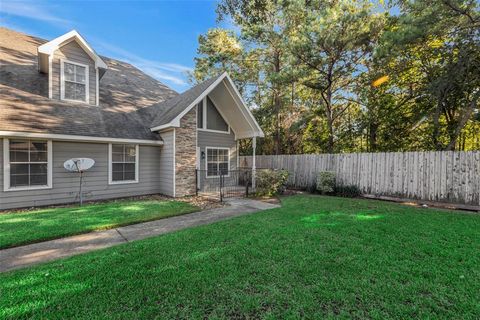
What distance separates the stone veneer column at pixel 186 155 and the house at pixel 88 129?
4 cm

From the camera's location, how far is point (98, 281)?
279 cm

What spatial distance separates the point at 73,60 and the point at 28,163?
4549 millimetres

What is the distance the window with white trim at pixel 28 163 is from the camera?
687 centimetres

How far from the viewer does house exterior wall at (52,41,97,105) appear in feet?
27.9

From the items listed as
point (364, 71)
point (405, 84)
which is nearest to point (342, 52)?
point (364, 71)

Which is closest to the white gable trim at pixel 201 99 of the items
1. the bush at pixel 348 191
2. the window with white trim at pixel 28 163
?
the window with white trim at pixel 28 163

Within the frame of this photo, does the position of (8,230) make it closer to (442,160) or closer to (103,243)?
(103,243)

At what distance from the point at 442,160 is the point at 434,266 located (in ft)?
19.6

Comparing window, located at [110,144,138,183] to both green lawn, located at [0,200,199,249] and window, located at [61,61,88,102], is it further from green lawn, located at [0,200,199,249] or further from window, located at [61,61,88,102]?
window, located at [61,61,88,102]

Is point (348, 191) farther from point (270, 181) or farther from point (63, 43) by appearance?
point (63, 43)

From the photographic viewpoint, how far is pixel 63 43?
8617mm

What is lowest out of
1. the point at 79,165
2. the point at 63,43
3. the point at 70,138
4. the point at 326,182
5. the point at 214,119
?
the point at 326,182

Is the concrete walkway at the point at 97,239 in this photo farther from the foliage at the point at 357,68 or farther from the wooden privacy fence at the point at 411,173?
the foliage at the point at 357,68

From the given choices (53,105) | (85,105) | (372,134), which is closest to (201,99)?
(85,105)
